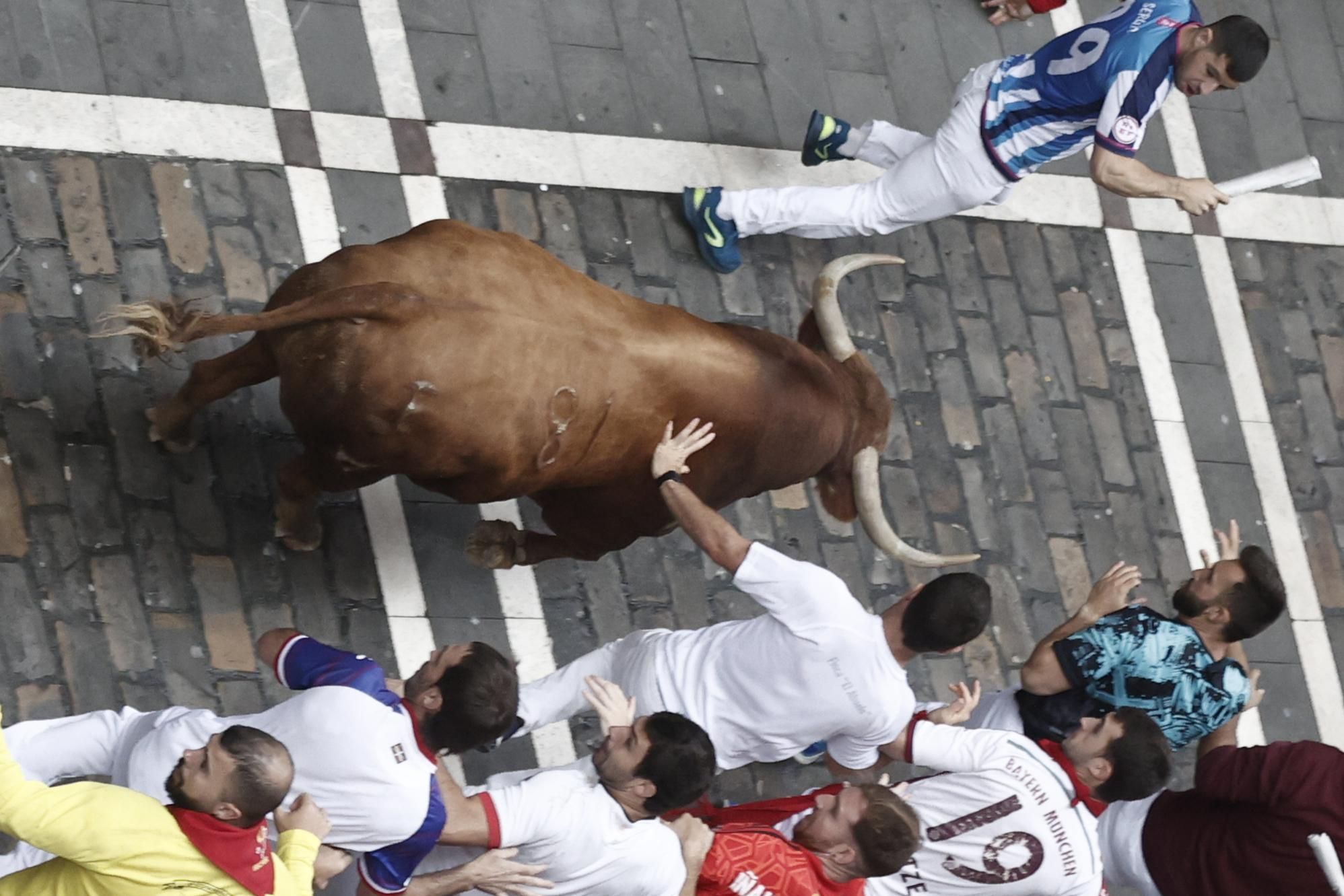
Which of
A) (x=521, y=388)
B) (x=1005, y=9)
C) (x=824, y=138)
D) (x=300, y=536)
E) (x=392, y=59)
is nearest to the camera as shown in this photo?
(x=521, y=388)

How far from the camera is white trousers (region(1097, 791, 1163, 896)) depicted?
5945 millimetres

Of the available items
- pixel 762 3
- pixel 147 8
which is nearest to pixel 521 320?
pixel 147 8

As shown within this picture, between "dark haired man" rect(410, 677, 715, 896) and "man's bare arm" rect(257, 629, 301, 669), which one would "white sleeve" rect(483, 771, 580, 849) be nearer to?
"dark haired man" rect(410, 677, 715, 896)

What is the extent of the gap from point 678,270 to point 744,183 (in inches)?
27.8

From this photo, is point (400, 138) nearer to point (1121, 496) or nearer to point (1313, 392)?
point (1121, 496)

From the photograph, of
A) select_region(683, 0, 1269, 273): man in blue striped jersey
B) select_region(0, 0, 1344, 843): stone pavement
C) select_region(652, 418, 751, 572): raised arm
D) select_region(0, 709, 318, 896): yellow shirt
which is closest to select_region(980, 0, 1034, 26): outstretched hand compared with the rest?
select_region(0, 0, 1344, 843): stone pavement

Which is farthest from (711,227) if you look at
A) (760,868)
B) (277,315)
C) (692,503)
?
(760,868)

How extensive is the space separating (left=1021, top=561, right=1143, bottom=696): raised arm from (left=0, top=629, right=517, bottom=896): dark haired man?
88.6 inches

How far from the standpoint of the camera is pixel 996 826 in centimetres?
509

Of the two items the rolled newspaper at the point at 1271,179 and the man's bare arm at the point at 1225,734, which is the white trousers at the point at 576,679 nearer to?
the man's bare arm at the point at 1225,734

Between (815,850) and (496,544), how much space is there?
192cm

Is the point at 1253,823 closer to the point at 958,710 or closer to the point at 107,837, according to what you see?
the point at 958,710

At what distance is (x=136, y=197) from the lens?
6.12m

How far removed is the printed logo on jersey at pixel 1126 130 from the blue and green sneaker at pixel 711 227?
5.48 ft
